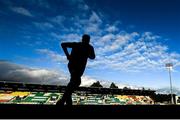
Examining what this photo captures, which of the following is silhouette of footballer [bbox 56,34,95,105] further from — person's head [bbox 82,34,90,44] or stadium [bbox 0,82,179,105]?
stadium [bbox 0,82,179,105]

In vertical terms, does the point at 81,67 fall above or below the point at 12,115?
above

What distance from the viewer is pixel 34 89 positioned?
3834 centimetres

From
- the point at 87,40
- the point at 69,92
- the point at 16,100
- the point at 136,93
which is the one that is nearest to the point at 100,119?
the point at 69,92

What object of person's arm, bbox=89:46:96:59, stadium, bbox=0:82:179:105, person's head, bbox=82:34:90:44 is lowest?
stadium, bbox=0:82:179:105

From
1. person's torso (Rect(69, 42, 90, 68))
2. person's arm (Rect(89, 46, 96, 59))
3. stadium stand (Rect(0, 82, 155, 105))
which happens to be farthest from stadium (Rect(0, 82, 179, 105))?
person's torso (Rect(69, 42, 90, 68))

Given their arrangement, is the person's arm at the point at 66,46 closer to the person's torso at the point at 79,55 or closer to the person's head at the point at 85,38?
the person's torso at the point at 79,55

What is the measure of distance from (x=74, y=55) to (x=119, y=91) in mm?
39267

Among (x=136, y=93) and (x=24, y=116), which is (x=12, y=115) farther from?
(x=136, y=93)

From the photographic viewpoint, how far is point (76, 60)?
182 inches

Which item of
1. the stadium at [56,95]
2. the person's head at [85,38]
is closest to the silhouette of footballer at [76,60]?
the person's head at [85,38]

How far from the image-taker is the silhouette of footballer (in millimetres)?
4559

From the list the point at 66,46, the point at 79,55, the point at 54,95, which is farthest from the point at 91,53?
the point at 54,95

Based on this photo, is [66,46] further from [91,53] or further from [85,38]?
[91,53]

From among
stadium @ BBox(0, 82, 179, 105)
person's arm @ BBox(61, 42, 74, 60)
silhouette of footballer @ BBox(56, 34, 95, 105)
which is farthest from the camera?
stadium @ BBox(0, 82, 179, 105)
